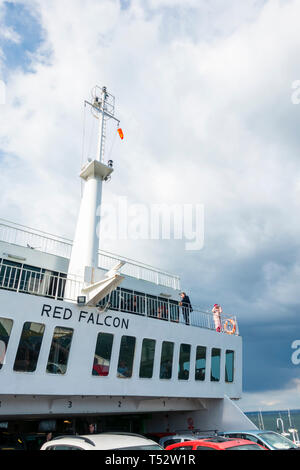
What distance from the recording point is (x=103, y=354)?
13383 millimetres

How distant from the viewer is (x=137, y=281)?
19.6 metres

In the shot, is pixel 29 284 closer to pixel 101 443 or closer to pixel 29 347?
pixel 29 347

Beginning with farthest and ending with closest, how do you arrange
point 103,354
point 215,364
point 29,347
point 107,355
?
1. point 215,364
2. point 107,355
3. point 103,354
4. point 29,347

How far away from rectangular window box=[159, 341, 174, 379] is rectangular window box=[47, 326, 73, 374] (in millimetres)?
4578

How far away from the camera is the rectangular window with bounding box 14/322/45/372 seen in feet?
37.8

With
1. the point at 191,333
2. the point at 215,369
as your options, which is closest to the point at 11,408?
the point at 191,333

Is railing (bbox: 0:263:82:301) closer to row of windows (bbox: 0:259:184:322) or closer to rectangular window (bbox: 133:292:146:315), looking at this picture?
row of windows (bbox: 0:259:184:322)

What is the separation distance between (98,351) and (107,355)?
0.45 metres

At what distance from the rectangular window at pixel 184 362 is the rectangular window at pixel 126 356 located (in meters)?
2.79

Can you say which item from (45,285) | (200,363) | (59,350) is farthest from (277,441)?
(45,285)

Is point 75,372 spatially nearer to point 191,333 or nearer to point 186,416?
point 191,333

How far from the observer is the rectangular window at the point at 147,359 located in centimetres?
1447

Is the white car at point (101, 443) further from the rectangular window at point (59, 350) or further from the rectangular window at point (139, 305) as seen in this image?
the rectangular window at point (139, 305)

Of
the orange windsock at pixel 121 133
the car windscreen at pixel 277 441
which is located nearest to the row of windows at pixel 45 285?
the car windscreen at pixel 277 441
